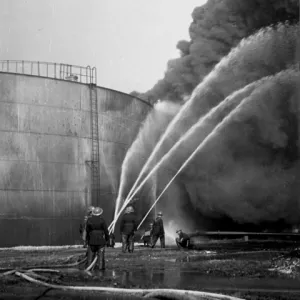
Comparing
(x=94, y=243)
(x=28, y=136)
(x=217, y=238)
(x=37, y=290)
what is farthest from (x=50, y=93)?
(x=217, y=238)

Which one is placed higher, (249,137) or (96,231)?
(249,137)

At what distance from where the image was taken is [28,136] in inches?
990

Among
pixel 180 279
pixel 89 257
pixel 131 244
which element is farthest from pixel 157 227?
pixel 180 279

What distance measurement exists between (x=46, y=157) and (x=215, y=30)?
19227 millimetres

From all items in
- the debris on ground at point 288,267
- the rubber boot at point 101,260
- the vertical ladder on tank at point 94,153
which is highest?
the vertical ladder on tank at point 94,153

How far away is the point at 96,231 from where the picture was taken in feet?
46.6

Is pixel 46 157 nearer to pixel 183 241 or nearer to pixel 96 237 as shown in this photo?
pixel 183 241

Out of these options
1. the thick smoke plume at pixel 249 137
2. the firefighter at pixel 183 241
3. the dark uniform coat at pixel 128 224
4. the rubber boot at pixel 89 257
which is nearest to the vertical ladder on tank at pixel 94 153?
the firefighter at pixel 183 241

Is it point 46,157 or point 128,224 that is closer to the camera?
point 128,224

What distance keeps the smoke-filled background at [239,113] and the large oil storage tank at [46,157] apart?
1150 centimetres

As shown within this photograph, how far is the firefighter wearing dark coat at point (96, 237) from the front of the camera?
1407 centimetres

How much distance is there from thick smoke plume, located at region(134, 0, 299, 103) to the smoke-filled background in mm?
66

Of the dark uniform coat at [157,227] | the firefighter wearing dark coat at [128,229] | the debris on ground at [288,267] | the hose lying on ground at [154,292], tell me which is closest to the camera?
the hose lying on ground at [154,292]

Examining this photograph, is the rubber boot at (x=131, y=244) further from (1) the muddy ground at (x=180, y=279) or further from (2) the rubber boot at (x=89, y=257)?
(2) the rubber boot at (x=89, y=257)
